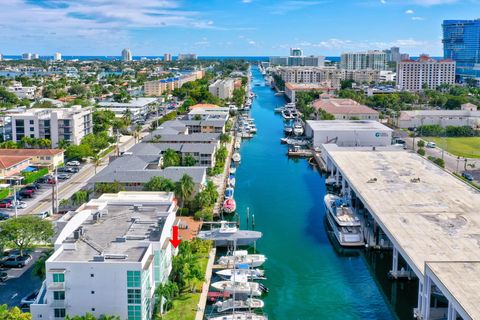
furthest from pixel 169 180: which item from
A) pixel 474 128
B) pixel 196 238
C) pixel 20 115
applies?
pixel 474 128

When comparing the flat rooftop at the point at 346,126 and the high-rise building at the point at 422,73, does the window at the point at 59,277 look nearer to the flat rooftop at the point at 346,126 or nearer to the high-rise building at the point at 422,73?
the flat rooftop at the point at 346,126

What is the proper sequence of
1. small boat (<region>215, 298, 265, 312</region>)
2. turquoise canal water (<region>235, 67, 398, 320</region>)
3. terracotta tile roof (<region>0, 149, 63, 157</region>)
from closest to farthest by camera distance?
1. small boat (<region>215, 298, 265, 312</region>)
2. turquoise canal water (<region>235, 67, 398, 320</region>)
3. terracotta tile roof (<region>0, 149, 63, 157</region>)

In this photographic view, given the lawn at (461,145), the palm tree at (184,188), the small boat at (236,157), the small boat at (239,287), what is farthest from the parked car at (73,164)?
the lawn at (461,145)

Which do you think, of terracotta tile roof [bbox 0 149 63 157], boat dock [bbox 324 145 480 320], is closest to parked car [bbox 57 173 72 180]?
terracotta tile roof [bbox 0 149 63 157]

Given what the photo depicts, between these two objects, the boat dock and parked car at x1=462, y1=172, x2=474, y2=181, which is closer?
the boat dock

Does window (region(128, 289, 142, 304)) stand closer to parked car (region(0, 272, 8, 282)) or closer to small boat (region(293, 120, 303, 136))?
parked car (region(0, 272, 8, 282))

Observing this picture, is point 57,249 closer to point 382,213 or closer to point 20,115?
point 382,213

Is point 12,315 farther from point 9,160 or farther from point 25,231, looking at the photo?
point 9,160
